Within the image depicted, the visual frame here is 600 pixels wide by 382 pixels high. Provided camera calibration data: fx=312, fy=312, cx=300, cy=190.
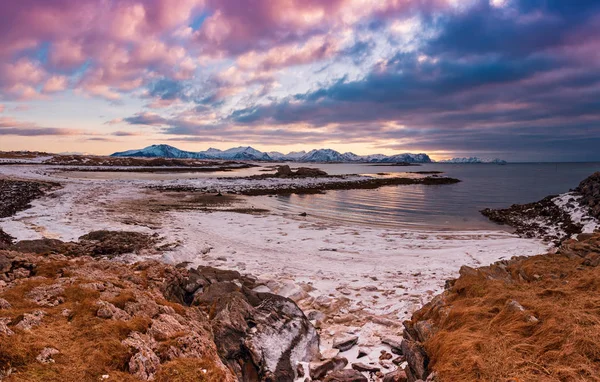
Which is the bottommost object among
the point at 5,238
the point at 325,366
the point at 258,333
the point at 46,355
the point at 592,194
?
the point at 325,366

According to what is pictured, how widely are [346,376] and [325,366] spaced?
65cm

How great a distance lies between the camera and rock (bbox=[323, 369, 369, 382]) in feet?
19.2

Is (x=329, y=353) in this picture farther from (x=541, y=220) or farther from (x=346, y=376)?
(x=541, y=220)

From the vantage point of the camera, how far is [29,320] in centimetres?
482

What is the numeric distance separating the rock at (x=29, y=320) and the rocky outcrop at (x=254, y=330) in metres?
3.00

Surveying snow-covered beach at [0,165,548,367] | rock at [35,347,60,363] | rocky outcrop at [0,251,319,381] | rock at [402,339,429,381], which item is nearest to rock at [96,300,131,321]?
rocky outcrop at [0,251,319,381]

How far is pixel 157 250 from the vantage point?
14.7 metres

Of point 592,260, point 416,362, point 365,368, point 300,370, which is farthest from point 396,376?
point 592,260

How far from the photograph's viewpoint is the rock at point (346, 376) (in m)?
5.86

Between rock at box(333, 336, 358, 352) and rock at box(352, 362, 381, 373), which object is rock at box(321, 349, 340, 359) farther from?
rock at box(352, 362, 381, 373)

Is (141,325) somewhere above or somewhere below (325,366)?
above

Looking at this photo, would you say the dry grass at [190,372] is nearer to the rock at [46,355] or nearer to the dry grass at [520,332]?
the rock at [46,355]

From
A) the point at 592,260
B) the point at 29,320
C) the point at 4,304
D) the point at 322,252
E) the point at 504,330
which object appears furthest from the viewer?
the point at 322,252

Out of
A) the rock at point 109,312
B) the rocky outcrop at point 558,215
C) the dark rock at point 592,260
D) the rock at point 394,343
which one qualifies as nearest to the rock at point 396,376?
the rock at point 394,343
